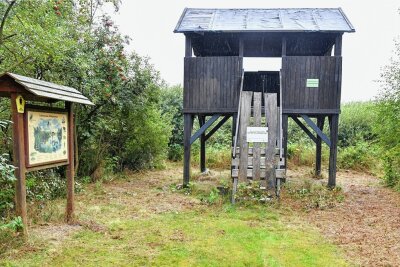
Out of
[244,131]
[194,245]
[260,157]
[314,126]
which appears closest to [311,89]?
[314,126]

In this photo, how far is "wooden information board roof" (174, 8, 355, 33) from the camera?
32.2ft

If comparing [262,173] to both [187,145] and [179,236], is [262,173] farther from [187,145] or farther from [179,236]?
[179,236]

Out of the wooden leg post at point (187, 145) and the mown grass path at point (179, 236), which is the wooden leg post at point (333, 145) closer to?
the mown grass path at point (179, 236)

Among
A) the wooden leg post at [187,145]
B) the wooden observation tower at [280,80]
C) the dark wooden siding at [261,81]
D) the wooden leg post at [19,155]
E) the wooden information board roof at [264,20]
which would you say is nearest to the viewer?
the wooden leg post at [19,155]

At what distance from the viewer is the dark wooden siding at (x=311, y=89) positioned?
998 centimetres

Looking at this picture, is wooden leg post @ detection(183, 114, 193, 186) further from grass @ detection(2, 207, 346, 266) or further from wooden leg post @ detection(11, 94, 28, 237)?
wooden leg post @ detection(11, 94, 28, 237)

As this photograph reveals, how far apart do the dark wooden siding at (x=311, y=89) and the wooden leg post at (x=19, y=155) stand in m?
7.36

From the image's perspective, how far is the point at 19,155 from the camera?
4953 millimetres

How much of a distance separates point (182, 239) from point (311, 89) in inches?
256

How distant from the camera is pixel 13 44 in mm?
6363

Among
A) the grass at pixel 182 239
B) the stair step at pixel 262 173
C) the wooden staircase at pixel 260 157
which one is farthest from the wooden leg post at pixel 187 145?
the stair step at pixel 262 173

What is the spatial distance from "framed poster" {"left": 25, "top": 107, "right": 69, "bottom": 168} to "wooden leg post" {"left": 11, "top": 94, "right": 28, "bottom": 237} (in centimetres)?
12

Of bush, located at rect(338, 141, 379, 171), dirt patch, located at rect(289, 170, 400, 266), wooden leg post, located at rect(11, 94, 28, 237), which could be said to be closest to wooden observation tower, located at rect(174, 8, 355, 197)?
dirt patch, located at rect(289, 170, 400, 266)

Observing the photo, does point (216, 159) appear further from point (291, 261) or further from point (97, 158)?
point (291, 261)
